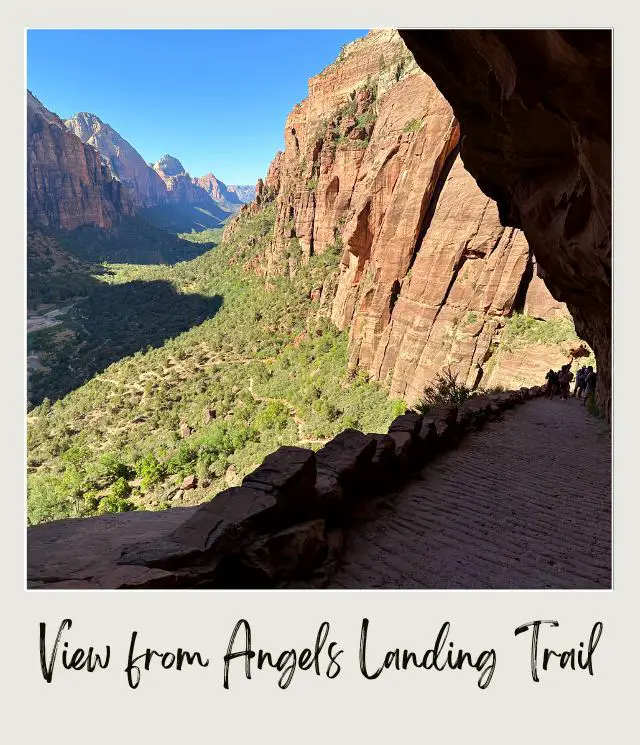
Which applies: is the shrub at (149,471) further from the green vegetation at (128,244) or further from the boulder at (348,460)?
the green vegetation at (128,244)

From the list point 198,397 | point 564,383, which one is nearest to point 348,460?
point 564,383

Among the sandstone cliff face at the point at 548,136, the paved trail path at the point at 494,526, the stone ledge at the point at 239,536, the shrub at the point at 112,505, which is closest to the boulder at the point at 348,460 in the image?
the stone ledge at the point at 239,536

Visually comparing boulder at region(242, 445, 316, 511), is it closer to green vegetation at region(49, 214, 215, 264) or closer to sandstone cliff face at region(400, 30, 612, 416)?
sandstone cliff face at region(400, 30, 612, 416)

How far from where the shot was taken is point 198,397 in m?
40.7

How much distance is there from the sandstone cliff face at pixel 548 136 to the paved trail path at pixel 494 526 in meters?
3.43

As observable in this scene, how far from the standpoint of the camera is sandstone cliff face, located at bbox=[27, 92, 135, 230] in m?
121

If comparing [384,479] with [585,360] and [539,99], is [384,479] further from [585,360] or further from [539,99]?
[585,360]

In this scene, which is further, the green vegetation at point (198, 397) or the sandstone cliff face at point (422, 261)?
the green vegetation at point (198, 397)

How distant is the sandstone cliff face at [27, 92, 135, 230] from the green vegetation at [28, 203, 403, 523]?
80994 millimetres

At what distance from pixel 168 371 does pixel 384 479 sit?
45313 millimetres

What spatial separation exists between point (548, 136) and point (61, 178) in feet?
520

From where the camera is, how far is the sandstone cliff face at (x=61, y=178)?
398 feet

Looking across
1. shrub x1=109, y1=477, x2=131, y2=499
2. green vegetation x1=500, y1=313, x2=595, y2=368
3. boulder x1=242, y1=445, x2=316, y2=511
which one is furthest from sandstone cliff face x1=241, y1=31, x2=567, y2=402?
boulder x1=242, y1=445, x2=316, y2=511

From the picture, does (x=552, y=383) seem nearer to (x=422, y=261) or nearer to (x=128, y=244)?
(x=422, y=261)
